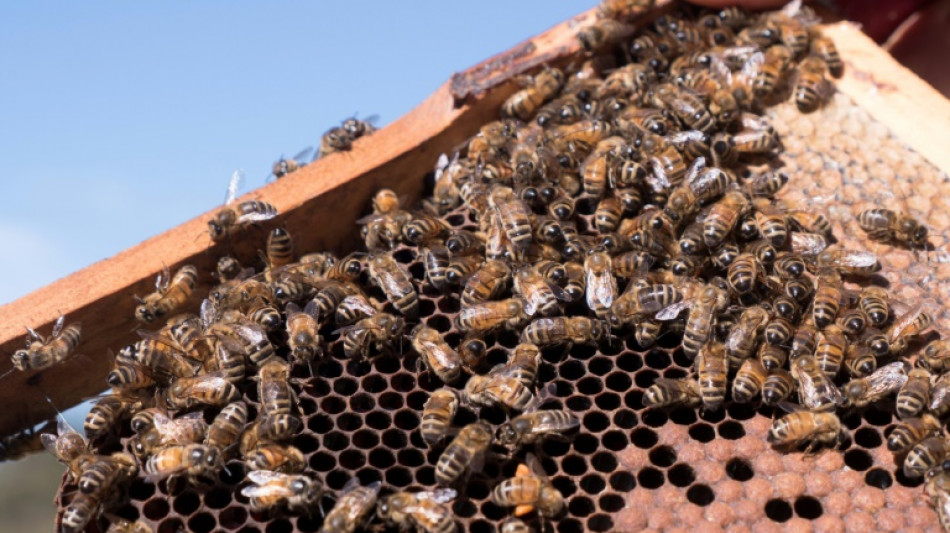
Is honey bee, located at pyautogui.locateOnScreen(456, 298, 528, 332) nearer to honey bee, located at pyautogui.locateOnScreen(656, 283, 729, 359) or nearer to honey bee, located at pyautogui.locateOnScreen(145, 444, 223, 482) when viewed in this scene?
honey bee, located at pyautogui.locateOnScreen(656, 283, 729, 359)

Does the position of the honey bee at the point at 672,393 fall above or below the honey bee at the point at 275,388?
below

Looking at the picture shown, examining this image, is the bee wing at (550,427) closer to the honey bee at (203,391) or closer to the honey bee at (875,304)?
the honey bee at (203,391)

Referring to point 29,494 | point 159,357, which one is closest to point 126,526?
point 159,357

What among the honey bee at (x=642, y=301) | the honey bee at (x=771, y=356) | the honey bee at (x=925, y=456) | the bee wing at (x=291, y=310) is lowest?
the honey bee at (x=925, y=456)

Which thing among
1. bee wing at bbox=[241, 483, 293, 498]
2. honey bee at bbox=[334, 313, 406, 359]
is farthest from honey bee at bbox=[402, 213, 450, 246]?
bee wing at bbox=[241, 483, 293, 498]

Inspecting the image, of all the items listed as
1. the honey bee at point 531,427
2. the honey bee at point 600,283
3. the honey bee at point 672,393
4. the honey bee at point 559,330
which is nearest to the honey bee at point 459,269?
the honey bee at point 559,330

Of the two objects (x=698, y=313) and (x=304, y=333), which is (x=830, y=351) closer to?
(x=698, y=313)
